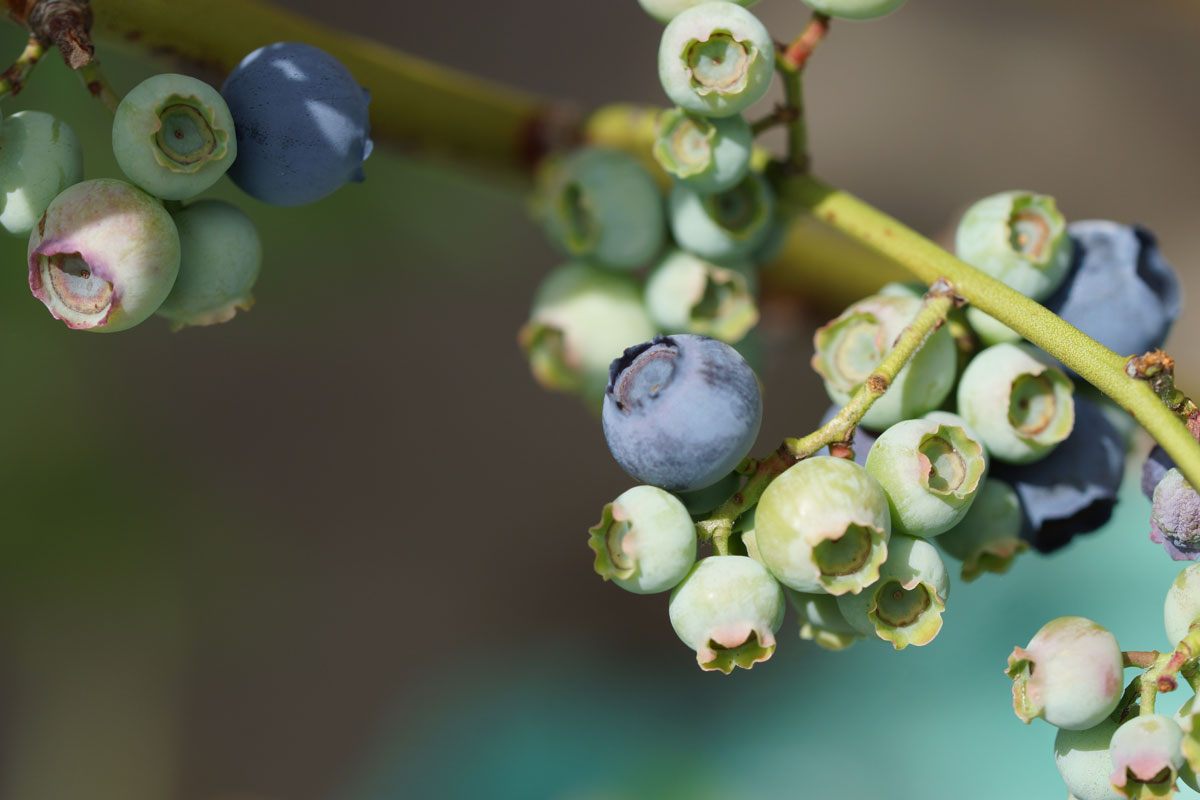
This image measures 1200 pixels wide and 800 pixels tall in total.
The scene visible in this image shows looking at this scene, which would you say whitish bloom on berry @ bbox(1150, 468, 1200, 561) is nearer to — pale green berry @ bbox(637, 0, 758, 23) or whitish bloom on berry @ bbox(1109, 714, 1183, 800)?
whitish bloom on berry @ bbox(1109, 714, 1183, 800)

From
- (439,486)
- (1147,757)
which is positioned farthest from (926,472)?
(439,486)

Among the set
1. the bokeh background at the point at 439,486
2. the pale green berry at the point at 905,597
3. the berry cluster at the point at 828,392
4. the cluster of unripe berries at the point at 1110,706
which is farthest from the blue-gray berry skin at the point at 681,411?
the bokeh background at the point at 439,486

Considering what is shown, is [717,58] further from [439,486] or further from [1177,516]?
[439,486]

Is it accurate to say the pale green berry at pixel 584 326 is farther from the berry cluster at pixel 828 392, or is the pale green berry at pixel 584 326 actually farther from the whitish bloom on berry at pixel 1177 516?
the whitish bloom on berry at pixel 1177 516

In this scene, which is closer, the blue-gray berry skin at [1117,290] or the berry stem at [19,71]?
the berry stem at [19,71]

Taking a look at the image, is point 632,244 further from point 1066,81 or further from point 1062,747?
point 1066,81

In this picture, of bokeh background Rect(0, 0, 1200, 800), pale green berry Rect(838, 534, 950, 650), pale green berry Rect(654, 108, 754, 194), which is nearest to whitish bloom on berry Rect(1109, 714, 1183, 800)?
pale green berry Rect(838, 534, 950, 650)

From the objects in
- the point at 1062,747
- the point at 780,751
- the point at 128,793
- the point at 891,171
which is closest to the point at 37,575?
the point at 128,793
